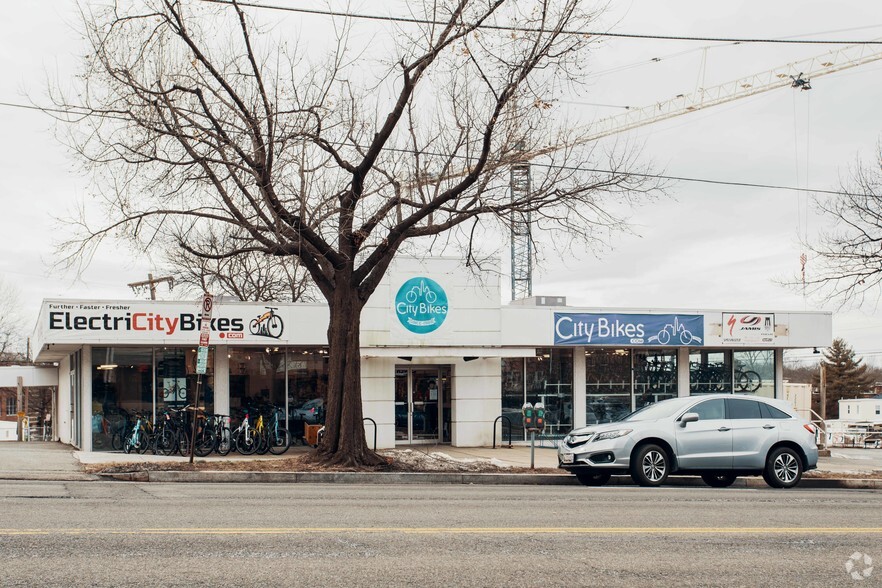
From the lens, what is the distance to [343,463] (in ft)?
59.4

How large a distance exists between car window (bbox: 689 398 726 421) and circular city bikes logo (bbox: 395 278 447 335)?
9.62 meters

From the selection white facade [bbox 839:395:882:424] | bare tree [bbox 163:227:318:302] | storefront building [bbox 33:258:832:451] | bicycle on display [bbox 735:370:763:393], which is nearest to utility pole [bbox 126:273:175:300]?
bare tree [bbox 163:227:318:302]

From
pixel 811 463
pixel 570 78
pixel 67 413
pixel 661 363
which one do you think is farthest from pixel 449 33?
pixel 67 413

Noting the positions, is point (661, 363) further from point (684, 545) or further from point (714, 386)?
point (684, 545)

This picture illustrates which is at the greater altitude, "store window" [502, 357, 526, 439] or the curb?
"store window" [502, 357, 526, 439]

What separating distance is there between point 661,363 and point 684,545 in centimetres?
1964

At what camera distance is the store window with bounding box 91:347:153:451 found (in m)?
24.3

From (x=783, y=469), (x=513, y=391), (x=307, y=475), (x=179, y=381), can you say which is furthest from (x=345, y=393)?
(x=513, y=391)

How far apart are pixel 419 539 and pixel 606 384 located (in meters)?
19.5

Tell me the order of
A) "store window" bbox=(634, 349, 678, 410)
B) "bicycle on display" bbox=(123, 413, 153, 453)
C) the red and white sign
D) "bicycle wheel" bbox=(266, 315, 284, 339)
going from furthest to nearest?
"store window" bbox=(634, 349, 678, 410) → the red and white sign → "bicycle wheel" bbox=(266, 315, 284, 339) → "bicycle on display" bbox=(123, 413, 153, 453)

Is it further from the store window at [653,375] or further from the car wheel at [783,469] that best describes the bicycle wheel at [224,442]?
the car wheel at [783,469]

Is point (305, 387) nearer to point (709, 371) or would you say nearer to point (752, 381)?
point (709, 371)

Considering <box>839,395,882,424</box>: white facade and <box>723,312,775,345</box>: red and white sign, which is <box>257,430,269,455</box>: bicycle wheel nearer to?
<box>723,312,775,345</box>: red and white sign

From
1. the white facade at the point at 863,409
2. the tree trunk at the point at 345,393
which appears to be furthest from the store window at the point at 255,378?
the white facade at the point at 863,409
